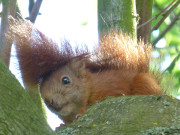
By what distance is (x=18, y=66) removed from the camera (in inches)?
123

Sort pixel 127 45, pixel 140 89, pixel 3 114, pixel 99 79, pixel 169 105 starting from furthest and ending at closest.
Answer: pixel 99 79
pixel 140 89
pixel 127 45
pixel 169 105
pixel 3 114

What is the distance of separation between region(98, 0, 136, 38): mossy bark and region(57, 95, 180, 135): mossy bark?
1.18m

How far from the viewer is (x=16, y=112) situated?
1.16 metres

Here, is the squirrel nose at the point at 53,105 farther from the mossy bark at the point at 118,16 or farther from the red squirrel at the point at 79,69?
the mossy bark at the point at 118,16

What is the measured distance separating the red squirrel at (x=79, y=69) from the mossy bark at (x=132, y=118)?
3.68 feet

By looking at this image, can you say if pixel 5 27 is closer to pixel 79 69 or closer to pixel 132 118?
pixel 79 69

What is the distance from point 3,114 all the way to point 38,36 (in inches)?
78.6

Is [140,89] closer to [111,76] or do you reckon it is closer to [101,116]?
[111,76]

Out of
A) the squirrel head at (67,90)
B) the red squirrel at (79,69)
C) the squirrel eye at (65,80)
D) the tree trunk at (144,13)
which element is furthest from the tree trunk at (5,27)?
the tree trunk at (144,13)

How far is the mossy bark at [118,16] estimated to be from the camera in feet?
9.70

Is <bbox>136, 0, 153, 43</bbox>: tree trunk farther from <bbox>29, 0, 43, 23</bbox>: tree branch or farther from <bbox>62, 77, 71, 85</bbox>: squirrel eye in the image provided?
<bbox>29, 0, 43, 23</bbox>: tree branch

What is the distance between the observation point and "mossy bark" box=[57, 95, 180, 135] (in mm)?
1521

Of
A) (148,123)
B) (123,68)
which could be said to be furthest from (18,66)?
(148,123)

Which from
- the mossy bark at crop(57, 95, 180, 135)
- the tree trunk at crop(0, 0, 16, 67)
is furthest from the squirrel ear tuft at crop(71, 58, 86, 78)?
the mossy bark at crop(57, 95, 180, 135)
